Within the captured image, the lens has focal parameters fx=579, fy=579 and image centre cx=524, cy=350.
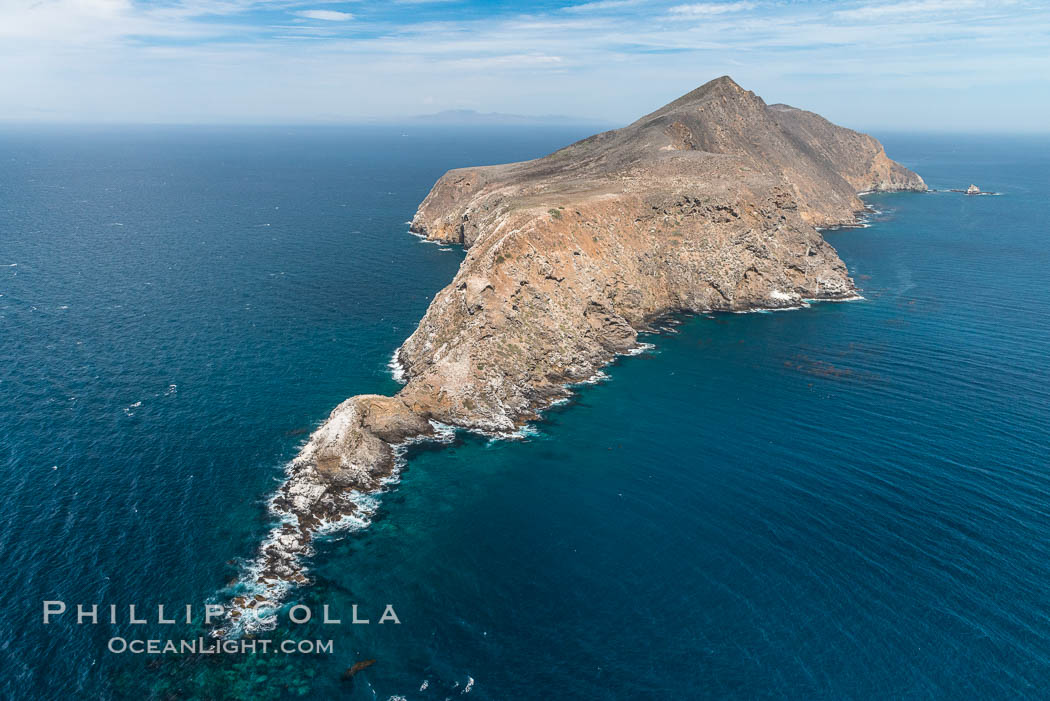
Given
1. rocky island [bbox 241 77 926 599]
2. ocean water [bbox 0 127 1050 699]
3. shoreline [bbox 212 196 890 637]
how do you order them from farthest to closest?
rocky island [bbox 241 77 926 599] < shoreline [bbox 212 196 890 637] < ocean water [bbox 0 127 1050 699]

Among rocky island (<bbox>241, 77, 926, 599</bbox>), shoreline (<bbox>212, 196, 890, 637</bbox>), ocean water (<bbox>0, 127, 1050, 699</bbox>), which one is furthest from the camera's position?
rocky island (<bbox>241, 77, 926, 599</bbox>)

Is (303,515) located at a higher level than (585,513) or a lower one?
Result: lower

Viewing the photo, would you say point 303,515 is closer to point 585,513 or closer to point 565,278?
point 585,513

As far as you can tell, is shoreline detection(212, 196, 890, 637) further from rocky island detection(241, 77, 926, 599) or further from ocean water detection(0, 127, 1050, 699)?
ocean water detection(0, 127, 1050, 699)

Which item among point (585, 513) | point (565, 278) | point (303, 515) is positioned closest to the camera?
point (303, 515)

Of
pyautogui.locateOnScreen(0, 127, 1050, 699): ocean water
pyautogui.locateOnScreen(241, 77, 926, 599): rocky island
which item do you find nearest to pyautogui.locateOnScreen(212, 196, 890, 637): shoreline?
pyautogui.locateOnScreen(241, 77, 926, 599): rocky island

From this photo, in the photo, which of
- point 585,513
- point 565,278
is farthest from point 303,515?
point 565,278

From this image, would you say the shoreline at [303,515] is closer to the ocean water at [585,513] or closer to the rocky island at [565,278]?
the rocky island at [565,278]
